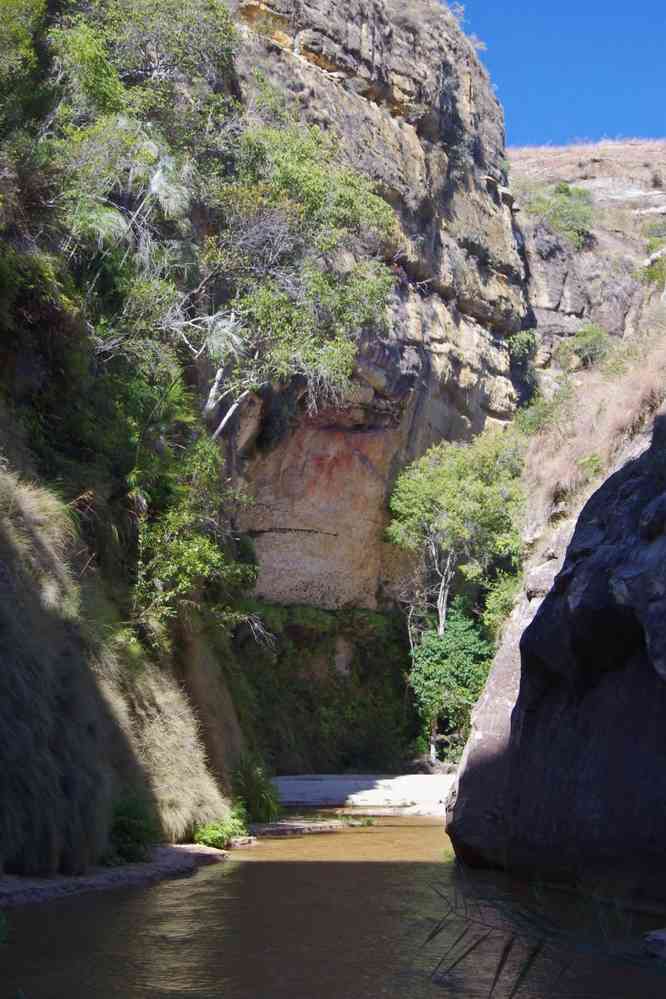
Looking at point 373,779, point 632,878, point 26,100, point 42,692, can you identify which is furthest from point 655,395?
point 373,779

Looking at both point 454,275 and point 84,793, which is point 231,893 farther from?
point 454,275

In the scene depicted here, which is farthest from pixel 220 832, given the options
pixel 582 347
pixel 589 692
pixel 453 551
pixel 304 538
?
pixel 582 347

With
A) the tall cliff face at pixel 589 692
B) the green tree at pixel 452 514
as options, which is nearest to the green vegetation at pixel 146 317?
the tall cliff face at pixel 589 692

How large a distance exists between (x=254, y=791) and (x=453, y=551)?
58.6 feet

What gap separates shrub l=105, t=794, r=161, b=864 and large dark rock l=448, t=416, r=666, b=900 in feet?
11.4

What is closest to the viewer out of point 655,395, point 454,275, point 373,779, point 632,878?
point 632,878

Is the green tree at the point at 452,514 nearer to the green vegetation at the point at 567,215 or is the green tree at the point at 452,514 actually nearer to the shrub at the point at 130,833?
the green vegetation at the point at 567,215

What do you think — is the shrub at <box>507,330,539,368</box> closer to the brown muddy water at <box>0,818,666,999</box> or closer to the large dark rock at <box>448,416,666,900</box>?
the large dark rock at <box>448,416,666,900</box>

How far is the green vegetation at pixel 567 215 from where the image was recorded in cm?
4891

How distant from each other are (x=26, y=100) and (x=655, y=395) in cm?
1085

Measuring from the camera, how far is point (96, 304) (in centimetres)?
1855

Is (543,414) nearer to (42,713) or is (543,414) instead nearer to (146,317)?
(146,317)

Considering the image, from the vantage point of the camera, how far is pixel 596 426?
15914mm

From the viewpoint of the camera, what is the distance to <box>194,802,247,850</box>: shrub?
14008 millimetres
